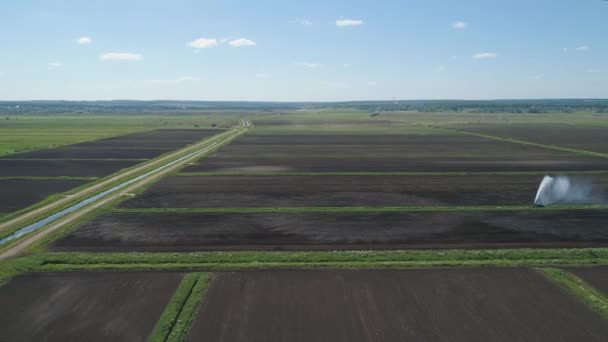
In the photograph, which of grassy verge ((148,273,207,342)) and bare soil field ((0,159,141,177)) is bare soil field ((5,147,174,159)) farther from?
grassy verge ((148,273,207,342))

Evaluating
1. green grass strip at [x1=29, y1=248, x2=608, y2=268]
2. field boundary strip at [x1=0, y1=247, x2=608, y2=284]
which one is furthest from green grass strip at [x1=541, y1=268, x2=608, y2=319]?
green grass strip at [x1=29, y1=248, x2=608, y2=268]

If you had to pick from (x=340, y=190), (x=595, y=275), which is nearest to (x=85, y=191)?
(x=340, y=190)

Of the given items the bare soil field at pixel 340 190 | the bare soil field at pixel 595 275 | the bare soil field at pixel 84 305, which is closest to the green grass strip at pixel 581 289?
the bare soil field at pixel 595 275

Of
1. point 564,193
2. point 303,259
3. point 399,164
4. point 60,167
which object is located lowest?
point 303,259

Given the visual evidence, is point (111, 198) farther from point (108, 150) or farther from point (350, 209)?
point (108, 150)

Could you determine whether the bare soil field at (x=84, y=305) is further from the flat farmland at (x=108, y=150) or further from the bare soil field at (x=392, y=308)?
the flat farmland at (x=108, y=150)

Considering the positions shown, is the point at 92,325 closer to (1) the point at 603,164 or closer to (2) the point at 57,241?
(2) the point at 57,241

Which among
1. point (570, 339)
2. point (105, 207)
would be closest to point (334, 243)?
point (570, 339)
